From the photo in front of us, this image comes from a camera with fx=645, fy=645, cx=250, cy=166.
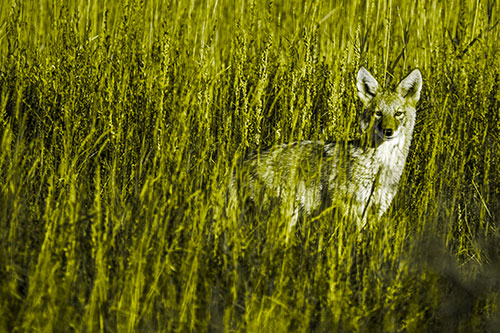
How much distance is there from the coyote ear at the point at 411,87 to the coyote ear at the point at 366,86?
0.53 ft

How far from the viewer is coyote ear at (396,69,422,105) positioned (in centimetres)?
387

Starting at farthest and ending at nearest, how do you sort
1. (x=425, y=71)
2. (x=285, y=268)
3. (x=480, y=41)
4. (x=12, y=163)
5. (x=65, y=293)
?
(x=425, y=71)
(x=480, y=41)
(x=12, y=163)
(x=285, y=268)
(x=65, y=293)

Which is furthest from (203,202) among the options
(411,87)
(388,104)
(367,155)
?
(411,87)

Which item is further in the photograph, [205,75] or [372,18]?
[372,18]

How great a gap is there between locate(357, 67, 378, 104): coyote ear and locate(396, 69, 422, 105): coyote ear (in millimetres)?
162

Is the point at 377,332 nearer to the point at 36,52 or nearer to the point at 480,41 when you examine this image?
the point at 480,41

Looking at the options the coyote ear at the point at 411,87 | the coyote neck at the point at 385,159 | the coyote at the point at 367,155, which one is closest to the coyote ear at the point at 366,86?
the coyote at the point at 367,155

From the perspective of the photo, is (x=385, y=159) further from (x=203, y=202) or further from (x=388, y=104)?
(x=203, y=202)

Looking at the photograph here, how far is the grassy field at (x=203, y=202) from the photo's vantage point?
239 centimetres

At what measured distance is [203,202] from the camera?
9.48 ft

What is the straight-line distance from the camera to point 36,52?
404 centimetres

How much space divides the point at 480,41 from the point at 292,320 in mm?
2585

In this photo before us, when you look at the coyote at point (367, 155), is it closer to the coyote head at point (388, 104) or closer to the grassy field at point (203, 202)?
the coyote head at point (388, 104)

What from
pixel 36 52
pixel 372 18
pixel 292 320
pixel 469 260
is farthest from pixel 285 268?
pixel 372 18
